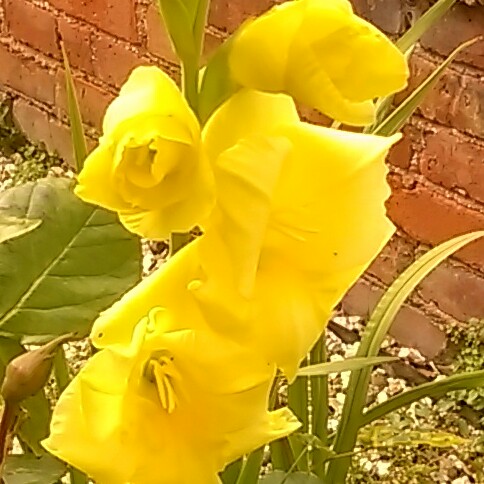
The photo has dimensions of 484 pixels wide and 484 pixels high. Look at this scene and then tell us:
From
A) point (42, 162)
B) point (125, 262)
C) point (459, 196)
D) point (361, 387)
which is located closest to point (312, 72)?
point (125, 262)

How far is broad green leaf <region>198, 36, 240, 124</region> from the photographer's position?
0.39 metres

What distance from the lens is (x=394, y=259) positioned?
177 cm

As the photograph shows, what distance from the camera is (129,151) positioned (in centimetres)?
34

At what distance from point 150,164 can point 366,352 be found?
0.75 meters

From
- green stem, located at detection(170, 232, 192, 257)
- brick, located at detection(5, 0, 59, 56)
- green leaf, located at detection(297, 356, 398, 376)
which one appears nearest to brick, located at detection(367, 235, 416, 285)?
brick, located at detection(5, 0, 59, 56)

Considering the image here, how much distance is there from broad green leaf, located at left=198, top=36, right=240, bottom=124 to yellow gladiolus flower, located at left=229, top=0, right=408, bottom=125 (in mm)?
15

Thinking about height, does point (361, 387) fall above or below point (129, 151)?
below

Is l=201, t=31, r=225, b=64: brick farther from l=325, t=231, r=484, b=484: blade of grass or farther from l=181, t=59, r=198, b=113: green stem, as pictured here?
l=181, t=59, r=198, b=113: green stem

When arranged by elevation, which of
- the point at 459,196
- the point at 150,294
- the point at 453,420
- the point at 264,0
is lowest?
the point at 453,420

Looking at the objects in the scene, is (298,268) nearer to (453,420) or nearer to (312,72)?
(312,72)

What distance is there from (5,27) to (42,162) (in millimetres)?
267

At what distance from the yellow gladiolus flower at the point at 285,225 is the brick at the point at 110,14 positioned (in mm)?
1612

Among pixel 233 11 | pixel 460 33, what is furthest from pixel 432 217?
pixel 233 11

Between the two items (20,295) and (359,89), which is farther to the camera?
(20,295)
